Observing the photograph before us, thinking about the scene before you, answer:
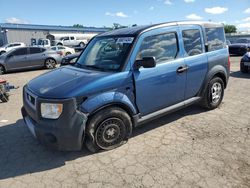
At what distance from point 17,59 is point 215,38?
38.0 feet

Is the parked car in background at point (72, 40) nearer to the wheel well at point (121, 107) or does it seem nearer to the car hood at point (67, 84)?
the car hood at point (67, 84)

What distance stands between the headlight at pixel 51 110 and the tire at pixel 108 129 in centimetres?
47

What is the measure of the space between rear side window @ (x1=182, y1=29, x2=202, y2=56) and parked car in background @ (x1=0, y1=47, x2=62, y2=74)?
37.4 feet

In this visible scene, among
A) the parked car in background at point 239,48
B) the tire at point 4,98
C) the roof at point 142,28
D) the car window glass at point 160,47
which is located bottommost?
the tire at point 4,98

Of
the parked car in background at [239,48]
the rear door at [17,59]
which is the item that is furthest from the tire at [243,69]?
the rear door at [17,59]

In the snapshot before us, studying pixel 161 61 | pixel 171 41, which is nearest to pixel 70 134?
pixel 161 61

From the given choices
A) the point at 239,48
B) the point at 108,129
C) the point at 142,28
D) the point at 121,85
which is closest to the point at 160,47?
the point at 142,28

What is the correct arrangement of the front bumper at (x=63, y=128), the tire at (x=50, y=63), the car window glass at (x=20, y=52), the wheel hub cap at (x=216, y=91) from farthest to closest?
the tire at (x=50, y=63) < the car window glass at (x=20, y=52) < the wheel hub cap at (x=216, y=91) < the front bumper at (x=63, y=128)

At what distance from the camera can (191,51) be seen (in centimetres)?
475

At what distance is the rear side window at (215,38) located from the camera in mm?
5156

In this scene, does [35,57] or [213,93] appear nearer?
[213,93]

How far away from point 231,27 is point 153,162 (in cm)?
8938

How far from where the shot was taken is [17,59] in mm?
13641

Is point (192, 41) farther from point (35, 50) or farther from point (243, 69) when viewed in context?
point (35, 50)
